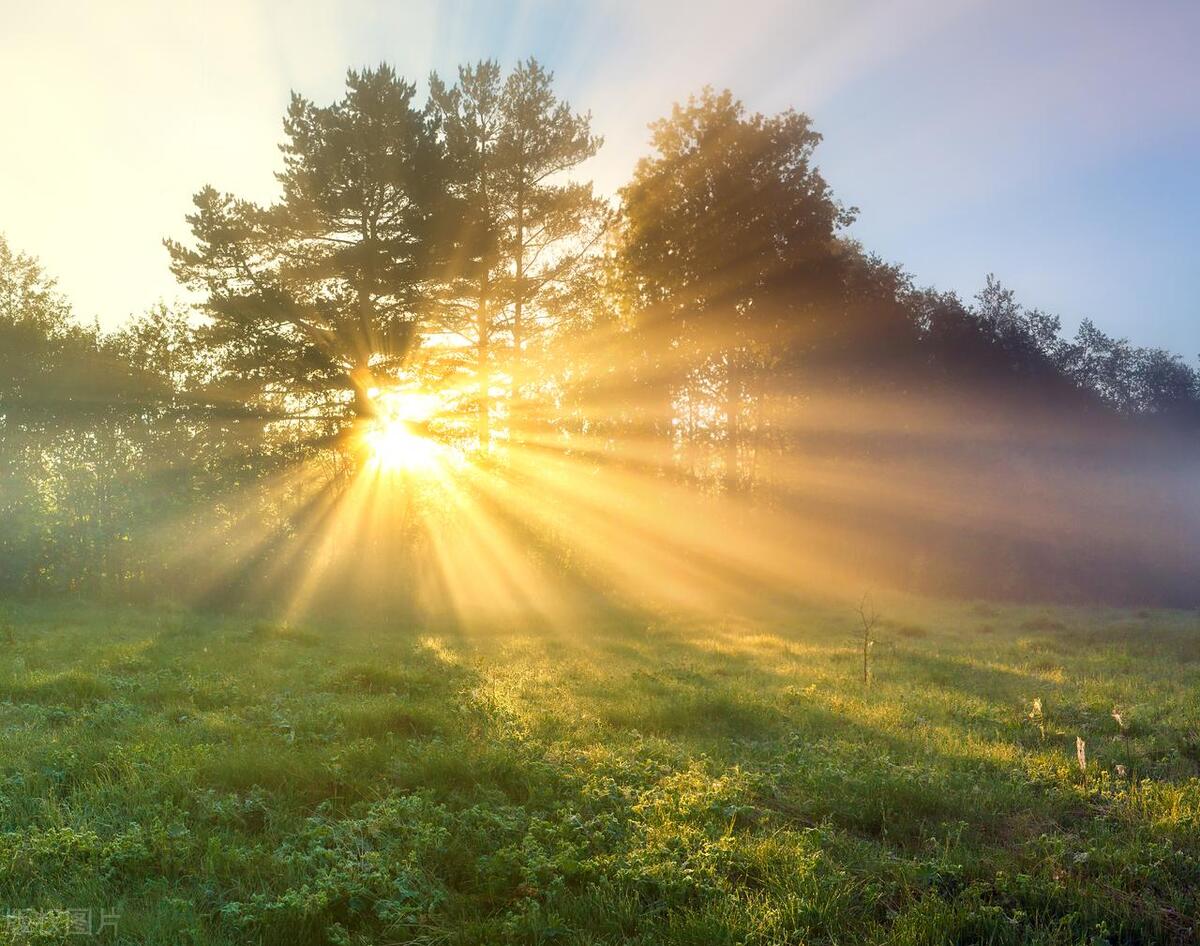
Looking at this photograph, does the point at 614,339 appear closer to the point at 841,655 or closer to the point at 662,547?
the point at 662,547

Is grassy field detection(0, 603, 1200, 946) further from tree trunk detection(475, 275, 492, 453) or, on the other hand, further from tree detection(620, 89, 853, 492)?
tree detection(620, 89, 853, 492)

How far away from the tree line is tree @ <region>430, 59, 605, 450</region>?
0.10 meters

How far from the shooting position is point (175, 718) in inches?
331

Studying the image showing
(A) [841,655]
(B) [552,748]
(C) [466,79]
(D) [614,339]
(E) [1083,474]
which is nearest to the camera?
(B) [552,748]

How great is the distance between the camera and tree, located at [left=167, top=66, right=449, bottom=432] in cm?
2564

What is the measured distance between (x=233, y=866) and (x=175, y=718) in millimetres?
4200

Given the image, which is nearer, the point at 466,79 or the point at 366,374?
the point at 366,374

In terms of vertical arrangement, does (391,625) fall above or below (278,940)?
below

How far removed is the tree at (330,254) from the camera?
25.6 meters

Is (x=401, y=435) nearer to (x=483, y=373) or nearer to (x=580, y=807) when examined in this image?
(x=483, y=373)

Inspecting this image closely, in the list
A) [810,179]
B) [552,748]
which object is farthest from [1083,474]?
[552,748]

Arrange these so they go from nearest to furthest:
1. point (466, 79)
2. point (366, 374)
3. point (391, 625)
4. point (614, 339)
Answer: point (391, 625)
point (366, 374)
point (466, 79)
point (614, 339)

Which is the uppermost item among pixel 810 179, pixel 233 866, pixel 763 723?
pixel 810 179

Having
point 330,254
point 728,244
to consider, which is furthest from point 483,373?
point 728,244
